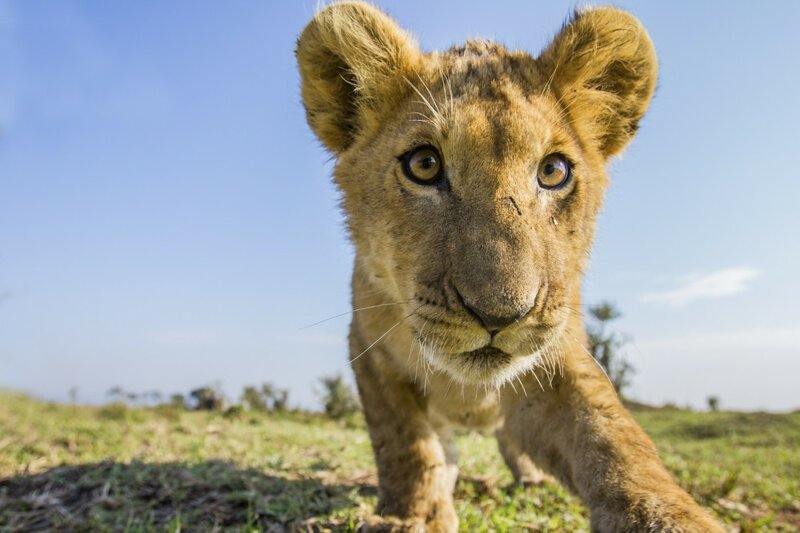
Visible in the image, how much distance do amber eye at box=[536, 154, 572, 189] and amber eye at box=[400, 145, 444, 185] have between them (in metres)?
0.50

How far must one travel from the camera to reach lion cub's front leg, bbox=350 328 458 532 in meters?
3.53

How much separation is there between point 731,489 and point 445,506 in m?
3.28

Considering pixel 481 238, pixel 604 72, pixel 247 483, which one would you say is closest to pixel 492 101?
pixel 481 238

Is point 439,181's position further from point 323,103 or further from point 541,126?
point 323,103

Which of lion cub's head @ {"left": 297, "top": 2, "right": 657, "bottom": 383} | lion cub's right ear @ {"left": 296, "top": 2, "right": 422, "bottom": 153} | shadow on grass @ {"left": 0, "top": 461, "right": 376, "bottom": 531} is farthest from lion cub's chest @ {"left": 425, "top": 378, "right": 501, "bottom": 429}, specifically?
lion cub's right ear @ {"left": 296, "top": 2, "right": 422, "bottom": 153}

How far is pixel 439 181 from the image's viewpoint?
3068 mm

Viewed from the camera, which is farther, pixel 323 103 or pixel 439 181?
pixel 323 103

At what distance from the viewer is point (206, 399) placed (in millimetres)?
11875

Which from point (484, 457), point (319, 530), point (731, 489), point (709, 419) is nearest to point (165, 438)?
point (484, 457)

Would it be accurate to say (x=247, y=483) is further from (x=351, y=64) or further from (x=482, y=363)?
(x=351, y=64)

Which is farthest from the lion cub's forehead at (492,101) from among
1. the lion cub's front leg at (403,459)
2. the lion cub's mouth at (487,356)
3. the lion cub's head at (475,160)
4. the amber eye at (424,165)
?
the lion cub's front leg at (403,459)

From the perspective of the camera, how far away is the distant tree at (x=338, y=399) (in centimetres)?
1281

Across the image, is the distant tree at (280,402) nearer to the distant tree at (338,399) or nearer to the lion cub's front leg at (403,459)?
the distant tree at (338,399)

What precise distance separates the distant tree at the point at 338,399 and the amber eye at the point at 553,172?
33.1ft
